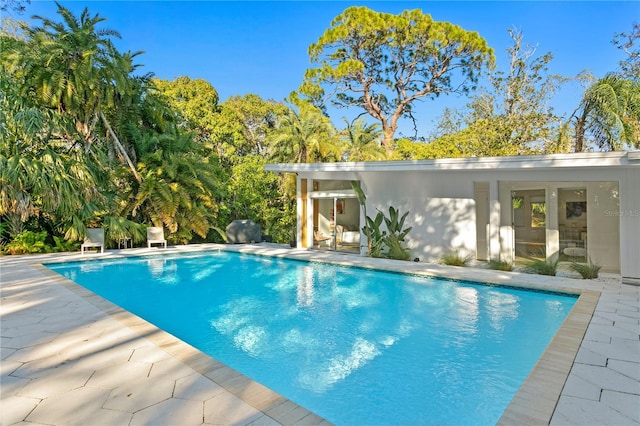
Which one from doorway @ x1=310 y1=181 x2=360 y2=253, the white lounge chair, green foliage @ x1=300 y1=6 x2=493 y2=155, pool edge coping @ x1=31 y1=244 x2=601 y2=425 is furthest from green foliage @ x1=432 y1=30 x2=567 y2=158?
pool edge coping @ x1=31 y1=244 x2=601 y2=425

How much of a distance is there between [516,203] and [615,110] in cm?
622

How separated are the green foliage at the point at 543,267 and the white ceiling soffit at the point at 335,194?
5.73m

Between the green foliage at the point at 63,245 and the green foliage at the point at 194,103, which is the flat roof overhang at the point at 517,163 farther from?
the green foliage at the point at 194,103

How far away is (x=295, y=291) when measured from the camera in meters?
8.53

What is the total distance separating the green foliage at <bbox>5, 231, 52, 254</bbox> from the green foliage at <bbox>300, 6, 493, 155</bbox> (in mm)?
18467

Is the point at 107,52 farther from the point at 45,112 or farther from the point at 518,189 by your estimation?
the point at 518,189

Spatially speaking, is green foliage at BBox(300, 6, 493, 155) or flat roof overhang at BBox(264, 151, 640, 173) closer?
flat roof overhang at BBox(264, 151, 640, 173)

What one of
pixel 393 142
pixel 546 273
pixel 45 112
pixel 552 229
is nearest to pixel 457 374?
pixel 546 273

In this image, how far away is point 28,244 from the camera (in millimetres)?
13008

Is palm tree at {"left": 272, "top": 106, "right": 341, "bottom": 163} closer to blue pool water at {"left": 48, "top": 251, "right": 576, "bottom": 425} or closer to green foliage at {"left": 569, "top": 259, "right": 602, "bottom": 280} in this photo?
blue pool water at {"left": 48, "top": 251, "right": 576, "bottom": 425}

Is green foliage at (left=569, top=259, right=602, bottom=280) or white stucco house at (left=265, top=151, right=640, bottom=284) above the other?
white stucco house at (left=265, top=151, right=640, bottom=284)

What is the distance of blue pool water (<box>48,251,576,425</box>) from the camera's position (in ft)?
12.6

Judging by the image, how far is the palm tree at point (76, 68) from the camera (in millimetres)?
12805

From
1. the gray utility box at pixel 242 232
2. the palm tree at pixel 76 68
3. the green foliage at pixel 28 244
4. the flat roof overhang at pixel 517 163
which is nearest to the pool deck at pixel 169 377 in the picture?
the flat roof overhang at pixel 517 163
